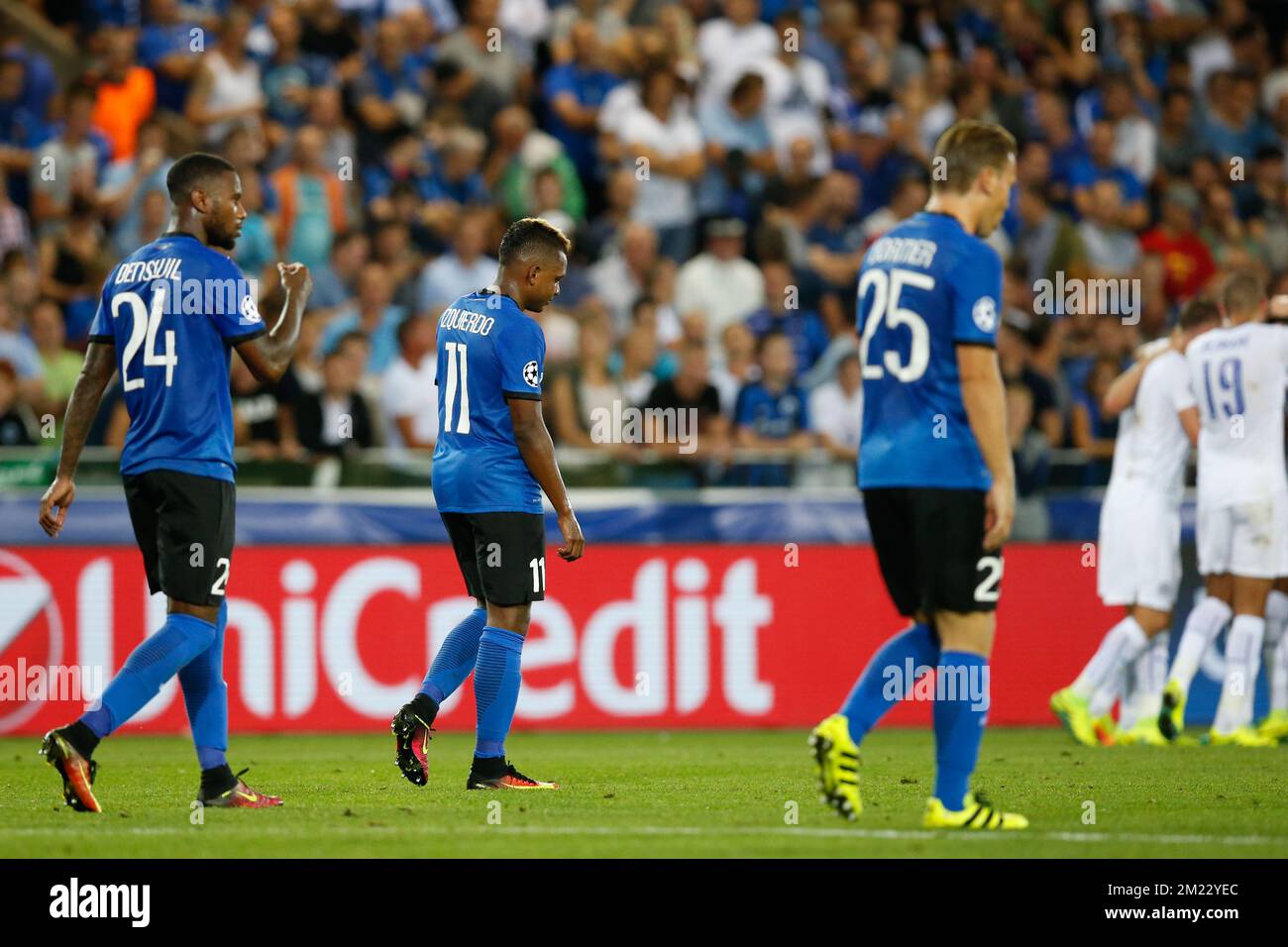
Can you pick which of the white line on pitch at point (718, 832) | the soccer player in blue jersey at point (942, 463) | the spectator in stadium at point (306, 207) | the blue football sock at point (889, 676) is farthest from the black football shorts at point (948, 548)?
the spectator in stadium at point (306, 207)

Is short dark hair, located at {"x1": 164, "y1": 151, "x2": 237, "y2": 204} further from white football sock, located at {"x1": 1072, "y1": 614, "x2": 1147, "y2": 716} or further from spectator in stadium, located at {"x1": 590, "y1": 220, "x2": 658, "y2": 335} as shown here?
spectator in stadium, located at {"x1": 590, "y1": 220, "x2": 658, "y2": 335}

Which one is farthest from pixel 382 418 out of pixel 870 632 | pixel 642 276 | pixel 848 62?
pixel 848 62

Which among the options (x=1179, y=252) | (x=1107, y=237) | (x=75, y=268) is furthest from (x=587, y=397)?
(x=1179, y=252)

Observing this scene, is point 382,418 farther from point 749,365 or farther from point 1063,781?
point 1063,781

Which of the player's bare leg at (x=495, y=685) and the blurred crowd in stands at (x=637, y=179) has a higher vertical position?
the blurred crowd in stands at (x=637, y=179)

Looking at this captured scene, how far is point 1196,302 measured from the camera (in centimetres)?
1272

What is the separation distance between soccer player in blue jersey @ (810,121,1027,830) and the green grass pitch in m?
0.39

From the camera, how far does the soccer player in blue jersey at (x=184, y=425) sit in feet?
26.3

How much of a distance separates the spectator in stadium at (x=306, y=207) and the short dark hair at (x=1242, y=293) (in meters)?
7.44

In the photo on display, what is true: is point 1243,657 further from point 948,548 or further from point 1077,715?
point 948,548

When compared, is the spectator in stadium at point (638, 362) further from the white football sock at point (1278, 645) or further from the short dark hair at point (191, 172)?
the short dark hair at point (191, 172)

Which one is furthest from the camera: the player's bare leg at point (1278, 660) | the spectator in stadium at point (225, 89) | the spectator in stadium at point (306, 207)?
the spectator in stadium at point (225, 89)

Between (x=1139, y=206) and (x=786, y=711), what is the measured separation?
776cm
